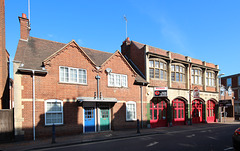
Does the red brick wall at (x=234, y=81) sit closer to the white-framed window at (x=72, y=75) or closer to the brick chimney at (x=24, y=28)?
the white-framed window at (x=72, y=75)

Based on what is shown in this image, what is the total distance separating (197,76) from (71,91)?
19.2 meters

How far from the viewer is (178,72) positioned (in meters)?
23.2

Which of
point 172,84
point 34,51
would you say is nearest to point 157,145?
point 34,51

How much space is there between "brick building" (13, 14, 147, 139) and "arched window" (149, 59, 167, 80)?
2182mm

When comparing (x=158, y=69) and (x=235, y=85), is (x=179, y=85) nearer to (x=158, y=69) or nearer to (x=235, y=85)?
(x=158, y=69)

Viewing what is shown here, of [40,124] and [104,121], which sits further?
[104,121]

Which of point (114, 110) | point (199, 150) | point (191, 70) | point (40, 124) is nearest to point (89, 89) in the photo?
point (114, 110)

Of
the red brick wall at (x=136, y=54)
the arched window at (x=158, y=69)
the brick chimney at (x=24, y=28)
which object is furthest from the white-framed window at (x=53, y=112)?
the arched window at (x=158, y=69)

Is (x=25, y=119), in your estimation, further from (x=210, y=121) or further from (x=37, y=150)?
(x=210, y=121)

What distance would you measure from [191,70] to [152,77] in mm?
7823

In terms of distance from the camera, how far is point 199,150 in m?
8.92

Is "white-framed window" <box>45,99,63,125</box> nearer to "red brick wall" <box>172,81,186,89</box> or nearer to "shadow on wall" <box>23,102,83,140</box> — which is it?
"shadow on wall" <box>23,102,83,140</box>

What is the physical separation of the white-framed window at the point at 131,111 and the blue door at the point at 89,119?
3.81 m

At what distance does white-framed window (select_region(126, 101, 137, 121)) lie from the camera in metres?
17.8
